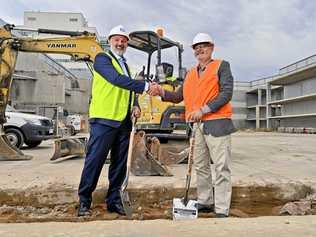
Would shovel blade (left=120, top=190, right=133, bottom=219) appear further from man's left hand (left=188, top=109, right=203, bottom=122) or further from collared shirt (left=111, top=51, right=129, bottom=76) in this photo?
collared shirt (left=111, top=51, right=129, bottom=76)

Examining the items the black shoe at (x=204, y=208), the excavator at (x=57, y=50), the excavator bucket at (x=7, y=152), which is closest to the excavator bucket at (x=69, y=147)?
the excavator at (x=57, y=50)

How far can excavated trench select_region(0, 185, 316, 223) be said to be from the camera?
204 inches

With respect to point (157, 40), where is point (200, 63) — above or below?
below

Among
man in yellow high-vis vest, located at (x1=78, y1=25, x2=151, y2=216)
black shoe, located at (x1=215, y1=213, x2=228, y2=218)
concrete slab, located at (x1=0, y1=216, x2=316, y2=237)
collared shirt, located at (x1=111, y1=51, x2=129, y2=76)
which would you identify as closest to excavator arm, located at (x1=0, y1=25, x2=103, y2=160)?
collared shirt, located at (x1=111, y1=51, x2=129, y2=76)

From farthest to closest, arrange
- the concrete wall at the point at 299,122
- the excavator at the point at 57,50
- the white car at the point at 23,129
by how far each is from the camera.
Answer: the concrete wall at the point at 299,122 < the white car at the point at 23,129 < the excavator at the point at 57,50

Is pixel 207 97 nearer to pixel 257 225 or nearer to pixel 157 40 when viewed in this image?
pixel 257 225

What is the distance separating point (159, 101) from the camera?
869 cm

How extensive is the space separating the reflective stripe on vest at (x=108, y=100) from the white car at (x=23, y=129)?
8.24 meters

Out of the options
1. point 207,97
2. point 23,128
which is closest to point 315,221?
point 207,97

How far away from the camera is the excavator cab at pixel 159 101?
28.4 ft

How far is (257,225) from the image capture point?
3.42 metres

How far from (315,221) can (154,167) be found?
3309 mm

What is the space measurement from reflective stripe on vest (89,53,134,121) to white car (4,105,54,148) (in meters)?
8.24

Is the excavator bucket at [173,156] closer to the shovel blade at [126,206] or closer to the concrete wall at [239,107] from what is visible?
the shovel blade at [126,206]
